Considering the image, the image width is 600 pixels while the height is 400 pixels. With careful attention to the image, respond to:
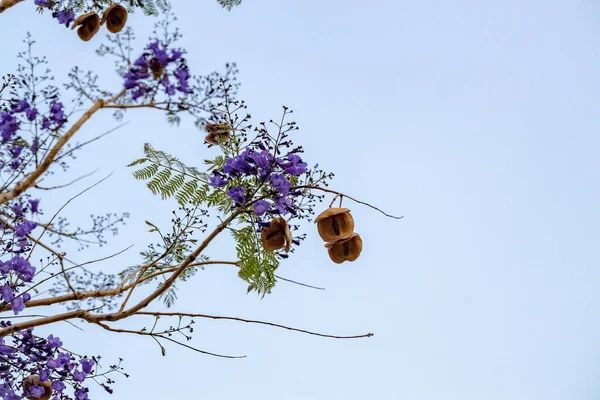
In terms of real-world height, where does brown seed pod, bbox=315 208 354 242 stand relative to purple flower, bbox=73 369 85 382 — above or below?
above

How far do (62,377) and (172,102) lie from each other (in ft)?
3.66

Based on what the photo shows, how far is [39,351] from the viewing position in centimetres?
220

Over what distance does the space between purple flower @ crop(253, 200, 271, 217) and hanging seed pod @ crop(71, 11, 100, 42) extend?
128 centimetres

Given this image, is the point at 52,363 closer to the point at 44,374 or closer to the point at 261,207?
the point at 44,374

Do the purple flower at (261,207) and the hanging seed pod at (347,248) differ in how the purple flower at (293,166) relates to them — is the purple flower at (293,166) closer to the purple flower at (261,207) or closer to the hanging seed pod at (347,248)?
the purple flower at (261,207)

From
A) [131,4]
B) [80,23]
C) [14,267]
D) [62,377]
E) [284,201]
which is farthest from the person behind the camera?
[131,4]

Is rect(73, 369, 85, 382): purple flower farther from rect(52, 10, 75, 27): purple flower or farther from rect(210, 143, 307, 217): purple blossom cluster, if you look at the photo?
rect(52, 10, 75, 27): purple flower

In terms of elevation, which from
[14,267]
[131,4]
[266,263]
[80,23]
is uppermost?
[131,4]

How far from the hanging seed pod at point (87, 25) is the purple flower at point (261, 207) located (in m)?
1.28

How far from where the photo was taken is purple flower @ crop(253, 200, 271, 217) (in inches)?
Answer: 75.7

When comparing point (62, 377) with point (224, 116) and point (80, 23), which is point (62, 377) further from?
point (80, 23)

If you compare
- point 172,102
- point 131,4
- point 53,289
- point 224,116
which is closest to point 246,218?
point 224,116

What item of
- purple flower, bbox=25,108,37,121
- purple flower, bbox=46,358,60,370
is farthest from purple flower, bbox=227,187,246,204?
purple flower, bbox=25,108,37,121

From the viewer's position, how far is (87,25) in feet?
8.61
